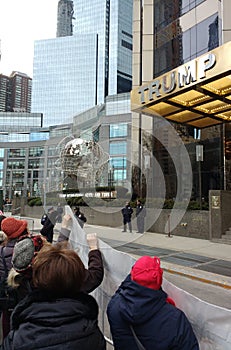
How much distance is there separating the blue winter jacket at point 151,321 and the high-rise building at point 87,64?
115m

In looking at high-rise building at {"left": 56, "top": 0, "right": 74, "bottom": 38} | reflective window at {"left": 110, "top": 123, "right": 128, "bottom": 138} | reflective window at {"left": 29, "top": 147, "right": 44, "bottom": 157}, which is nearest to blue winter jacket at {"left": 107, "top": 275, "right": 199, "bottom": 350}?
reflective window at {"left": 110, "top": 123, "right": 128, "bottom": 138}

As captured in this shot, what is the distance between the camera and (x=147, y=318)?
1.75 meters

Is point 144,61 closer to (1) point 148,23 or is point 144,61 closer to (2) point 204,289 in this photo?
(1) point 148,23

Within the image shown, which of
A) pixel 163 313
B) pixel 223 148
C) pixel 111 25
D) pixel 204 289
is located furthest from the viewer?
pixel 111 25

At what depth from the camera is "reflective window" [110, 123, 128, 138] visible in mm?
71469

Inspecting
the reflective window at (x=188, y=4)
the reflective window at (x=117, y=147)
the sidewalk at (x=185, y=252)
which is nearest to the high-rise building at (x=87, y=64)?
the reflective window at (x=117, y=147)

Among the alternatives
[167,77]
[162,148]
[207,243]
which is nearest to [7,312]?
[207,243]

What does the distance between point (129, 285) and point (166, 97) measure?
11.8m

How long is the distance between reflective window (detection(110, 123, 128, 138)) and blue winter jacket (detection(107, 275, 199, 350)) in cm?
6956

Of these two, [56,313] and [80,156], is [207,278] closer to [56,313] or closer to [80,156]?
[56,313]

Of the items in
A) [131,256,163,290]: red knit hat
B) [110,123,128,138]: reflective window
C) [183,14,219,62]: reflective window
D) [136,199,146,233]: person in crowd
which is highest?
[110,123,128,138]: reflective window

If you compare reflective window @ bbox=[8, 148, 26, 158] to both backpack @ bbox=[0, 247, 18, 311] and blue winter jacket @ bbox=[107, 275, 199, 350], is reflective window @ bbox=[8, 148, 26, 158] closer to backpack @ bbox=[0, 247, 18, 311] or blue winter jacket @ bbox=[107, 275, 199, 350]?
backpack @ bbox=[0, 247, 18, 311]

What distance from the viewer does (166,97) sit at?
1273 cm

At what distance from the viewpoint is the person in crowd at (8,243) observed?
3.01m
